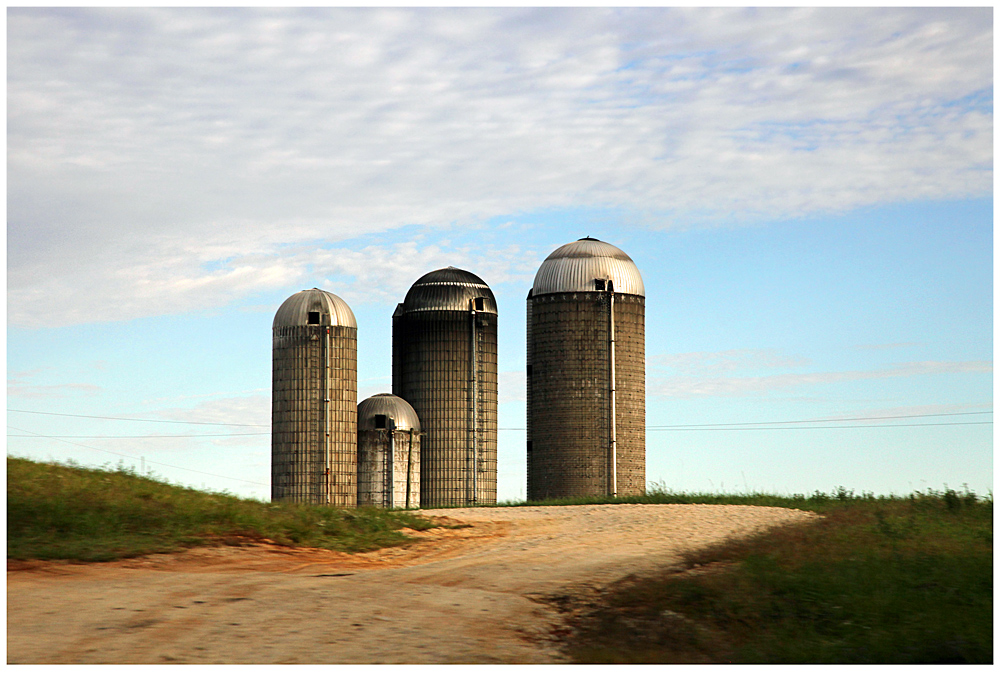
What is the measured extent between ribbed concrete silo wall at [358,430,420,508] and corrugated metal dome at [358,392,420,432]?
272 millimetres

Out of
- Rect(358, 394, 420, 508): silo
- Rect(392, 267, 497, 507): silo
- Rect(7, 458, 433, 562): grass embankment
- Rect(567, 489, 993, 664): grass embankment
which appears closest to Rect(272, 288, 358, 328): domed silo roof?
Rect(392, 267, 497, 507): silo

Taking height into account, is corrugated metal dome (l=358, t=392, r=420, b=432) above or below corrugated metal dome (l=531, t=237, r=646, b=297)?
below

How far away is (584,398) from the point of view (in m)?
42.9

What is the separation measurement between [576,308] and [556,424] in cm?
466

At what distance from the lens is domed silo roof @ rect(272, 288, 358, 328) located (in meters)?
42.6

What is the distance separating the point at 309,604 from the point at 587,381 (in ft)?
95.2

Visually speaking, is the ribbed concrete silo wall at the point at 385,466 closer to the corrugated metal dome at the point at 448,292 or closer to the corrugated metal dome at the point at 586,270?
the corrugated metal dome at the point at 448,292

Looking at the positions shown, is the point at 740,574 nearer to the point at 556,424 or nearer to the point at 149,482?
the point at 149,482

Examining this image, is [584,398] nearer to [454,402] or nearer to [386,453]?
A: [454,402]

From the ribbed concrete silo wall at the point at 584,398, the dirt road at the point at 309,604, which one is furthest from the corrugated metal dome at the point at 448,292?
the dirt road at the point at 309,604

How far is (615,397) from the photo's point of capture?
43.0 metres

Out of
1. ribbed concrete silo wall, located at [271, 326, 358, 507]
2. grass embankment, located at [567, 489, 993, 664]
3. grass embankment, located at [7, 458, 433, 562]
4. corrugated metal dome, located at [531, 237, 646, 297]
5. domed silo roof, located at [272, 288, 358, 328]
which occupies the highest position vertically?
corrugated metal dome, located at [531, 237, 646, 297]

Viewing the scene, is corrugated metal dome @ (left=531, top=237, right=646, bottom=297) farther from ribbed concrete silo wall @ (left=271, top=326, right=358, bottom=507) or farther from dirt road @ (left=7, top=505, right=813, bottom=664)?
dirt road @ (left=7, top=505, right=813, bottom=664)

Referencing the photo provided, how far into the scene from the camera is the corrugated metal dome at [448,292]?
4469 cm
